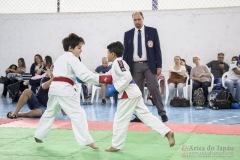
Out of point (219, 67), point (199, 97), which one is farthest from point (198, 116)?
point (219, 67)

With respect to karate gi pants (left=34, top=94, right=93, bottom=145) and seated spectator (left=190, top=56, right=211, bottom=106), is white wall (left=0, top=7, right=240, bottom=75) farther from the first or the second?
karate gi pants (left=34, top=94, right=93, bottom=145)

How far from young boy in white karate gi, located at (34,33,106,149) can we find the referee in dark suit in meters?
2.06

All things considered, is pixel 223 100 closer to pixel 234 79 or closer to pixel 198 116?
pixel 234 79

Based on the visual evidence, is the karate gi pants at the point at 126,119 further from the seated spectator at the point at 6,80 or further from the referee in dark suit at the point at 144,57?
the seated spectator at the point at 6,80

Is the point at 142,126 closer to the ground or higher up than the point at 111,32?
closer to the ground

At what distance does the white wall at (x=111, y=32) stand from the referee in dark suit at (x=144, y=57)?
5137 millimetres

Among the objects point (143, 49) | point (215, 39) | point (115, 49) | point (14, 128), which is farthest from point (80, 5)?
point (115, 49)

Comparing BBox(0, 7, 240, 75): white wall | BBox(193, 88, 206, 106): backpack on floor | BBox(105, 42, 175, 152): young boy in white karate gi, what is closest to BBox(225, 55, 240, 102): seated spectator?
BBox(193, 88, 206, 106): backpack on floor

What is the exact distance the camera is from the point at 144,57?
6.27 metres

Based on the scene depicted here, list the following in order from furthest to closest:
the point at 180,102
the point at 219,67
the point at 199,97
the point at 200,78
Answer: the point at 219,67 < the point at 200,78 < the point at 180,102 < the point at 199,97

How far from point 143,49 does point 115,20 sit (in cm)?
588

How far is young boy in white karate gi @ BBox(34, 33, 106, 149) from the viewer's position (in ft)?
13.3

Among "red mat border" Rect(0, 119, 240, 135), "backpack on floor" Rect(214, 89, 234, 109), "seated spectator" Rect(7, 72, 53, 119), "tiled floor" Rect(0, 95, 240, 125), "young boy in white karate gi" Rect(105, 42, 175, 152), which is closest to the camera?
"young boy in white karate gi" Rect(105, 42, 175, 152)

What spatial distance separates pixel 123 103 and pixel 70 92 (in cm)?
62
